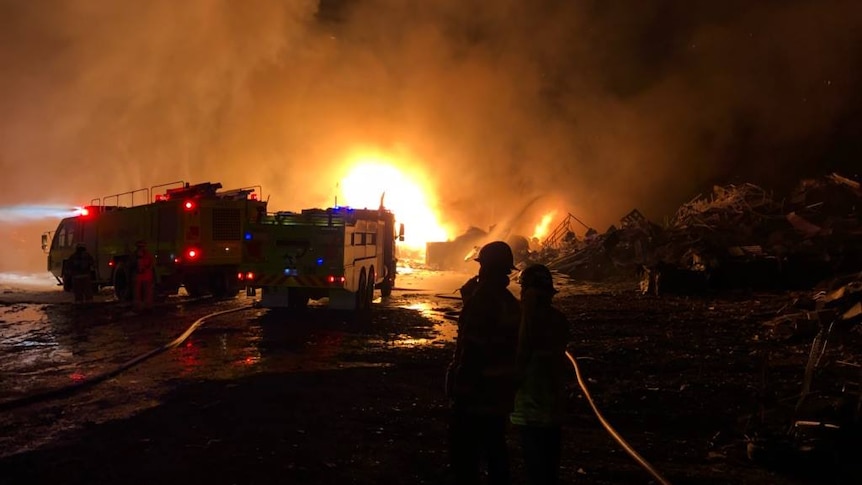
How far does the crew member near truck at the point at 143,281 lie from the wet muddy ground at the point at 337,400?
4.76 feet

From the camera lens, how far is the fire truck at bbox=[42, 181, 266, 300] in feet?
47.1

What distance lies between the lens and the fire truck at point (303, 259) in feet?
38.0

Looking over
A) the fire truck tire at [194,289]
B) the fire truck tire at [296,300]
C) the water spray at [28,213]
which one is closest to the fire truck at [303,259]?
the fire truck tire at [296,300]

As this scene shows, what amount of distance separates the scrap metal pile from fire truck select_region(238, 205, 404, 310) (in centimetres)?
Answer: 737

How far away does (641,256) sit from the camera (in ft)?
61.9

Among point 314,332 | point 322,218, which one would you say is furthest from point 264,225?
point 314,332

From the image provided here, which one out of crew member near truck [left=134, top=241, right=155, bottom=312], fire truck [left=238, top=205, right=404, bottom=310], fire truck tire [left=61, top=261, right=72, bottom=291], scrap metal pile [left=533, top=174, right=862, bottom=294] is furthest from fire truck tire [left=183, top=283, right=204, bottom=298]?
scrap metal pile [left=533, top=174, right=862, bottom=294]

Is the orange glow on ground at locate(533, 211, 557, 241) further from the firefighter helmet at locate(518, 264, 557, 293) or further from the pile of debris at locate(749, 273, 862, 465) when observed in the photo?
the firefighter helmet at locate(518, 264, 557, 293)

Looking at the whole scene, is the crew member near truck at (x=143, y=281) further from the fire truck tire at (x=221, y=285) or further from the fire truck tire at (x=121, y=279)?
the fire truck tire at (x=221, y=285)

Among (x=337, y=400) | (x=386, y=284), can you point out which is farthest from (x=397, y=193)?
(x=337, y=400)

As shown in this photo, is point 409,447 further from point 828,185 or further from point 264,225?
point 828,185

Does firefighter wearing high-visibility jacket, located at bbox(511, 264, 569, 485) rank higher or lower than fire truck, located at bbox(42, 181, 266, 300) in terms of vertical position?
lower

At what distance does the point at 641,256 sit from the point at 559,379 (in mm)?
16798

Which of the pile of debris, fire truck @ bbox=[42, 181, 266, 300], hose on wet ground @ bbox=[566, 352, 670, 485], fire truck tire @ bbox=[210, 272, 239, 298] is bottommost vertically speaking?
hose on wet ground @ bbox=[566, 352, 670, 485]
